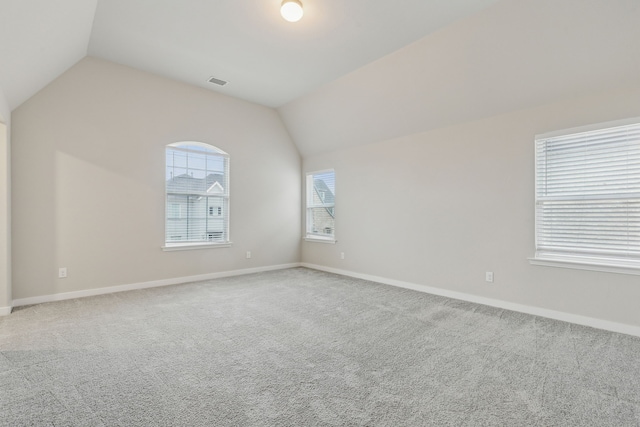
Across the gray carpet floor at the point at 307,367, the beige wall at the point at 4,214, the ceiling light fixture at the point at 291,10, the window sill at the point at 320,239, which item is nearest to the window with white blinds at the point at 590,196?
the gray carpet floor at the point at 307,367

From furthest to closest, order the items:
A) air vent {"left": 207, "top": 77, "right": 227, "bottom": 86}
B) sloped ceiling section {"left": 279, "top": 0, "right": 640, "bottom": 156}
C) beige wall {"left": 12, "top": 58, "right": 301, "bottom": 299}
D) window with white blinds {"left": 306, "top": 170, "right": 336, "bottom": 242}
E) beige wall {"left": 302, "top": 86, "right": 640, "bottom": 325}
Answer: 1. window with white blinds {"left": 306, "top": 170, "right": 336, "bottom": 242}
2. air vent {"left": 207, "top": 77, "right": 227, "bottom": 86}
3. beige wall {"left": 12, "top": 58, "right": 301, "bottom": 299}
4. beige wall {"left": 302, "top": 86, "right": 640, "bottom": 325}
5. sloped ceiling section {"left": 279, "top": 0, "right": 640, "bottom": 156}

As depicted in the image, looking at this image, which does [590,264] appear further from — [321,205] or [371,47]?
[321,205]

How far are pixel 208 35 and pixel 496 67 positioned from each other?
3072 millimetres

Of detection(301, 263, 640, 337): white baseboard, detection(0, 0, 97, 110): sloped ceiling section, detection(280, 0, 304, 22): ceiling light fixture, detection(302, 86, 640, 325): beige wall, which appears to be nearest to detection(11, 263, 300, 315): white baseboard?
detection(302, 86, 640, 325): beige wall

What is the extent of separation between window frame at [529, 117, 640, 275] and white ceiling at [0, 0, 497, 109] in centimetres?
157

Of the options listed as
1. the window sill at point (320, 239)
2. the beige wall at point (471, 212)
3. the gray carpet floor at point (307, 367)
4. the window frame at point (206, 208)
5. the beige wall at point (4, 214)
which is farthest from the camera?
the window sill at point (320, 239)

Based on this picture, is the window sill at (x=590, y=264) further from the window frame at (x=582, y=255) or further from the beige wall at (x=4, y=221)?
the beige wall at (x=4, y=221)

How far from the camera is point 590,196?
305 centimetres

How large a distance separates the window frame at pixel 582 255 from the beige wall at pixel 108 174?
13.7 ft

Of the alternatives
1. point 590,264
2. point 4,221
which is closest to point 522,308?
point 590,264

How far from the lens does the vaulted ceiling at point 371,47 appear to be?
2.57m

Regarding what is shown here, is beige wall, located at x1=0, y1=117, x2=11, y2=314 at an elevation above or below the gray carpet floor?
above

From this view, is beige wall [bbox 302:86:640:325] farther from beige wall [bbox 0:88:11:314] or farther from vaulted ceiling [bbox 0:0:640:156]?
beige wall [bbox 0:88:11:314]

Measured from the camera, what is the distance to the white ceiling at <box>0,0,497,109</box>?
261cm
